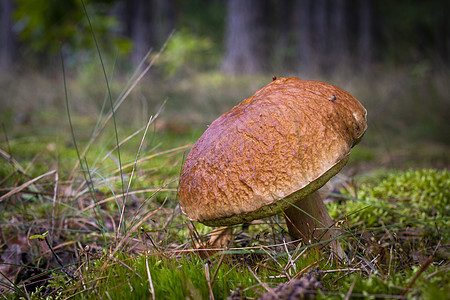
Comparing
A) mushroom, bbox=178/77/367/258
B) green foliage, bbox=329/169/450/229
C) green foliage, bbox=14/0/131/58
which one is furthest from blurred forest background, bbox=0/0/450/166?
green foliage, bbox=329/169/450/229

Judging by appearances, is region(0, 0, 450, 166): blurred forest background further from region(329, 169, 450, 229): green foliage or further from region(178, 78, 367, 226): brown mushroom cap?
region(329, 169, 450, 229): green foliage

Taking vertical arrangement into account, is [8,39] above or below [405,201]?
above

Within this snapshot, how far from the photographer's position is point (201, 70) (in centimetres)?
A: 898

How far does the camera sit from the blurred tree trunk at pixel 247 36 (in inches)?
368

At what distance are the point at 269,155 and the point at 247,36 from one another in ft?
29.3

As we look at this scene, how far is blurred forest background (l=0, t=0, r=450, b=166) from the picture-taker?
3.13m

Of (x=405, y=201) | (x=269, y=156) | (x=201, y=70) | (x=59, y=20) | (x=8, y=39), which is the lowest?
(x=405, y=201)

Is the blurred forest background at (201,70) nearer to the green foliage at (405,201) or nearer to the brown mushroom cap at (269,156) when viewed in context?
the brown mushroom cap at (269,156)

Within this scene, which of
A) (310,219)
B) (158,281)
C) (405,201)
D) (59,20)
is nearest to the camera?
(158,281)

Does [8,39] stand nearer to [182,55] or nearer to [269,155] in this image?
[182,55]

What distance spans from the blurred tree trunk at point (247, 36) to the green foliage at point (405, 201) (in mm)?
7388

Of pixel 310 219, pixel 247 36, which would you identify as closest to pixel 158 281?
pixel 310 219

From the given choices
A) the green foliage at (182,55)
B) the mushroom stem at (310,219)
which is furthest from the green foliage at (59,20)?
the green foliage at (182,55)

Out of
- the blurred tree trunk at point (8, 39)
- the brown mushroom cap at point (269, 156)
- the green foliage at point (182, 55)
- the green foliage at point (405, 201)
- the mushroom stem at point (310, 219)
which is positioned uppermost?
the blurred tree trunk at point (8, 39)
